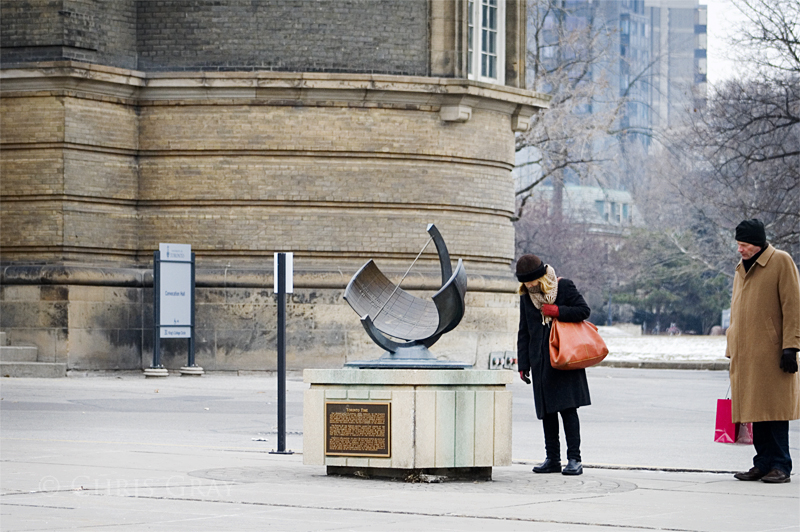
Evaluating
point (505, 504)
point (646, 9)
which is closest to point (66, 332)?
point (505, 504)

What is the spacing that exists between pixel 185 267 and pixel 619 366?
51.2 feet

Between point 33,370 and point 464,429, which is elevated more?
point 464,429

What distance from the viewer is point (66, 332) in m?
23.7

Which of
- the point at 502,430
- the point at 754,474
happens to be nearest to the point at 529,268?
the point at 502,430

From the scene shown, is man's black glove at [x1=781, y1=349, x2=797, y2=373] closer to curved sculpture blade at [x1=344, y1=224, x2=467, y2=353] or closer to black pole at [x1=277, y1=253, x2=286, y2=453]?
curved sculpture blade at [x1=344, y1=224, x2=467, y2=353]

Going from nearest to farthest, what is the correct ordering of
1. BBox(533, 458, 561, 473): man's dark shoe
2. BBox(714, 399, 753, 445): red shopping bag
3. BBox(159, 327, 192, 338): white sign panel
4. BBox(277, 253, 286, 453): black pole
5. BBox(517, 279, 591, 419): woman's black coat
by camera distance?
BBox(714, 399, 753, 445): red shopping bag → BBox(517, 279, 591, 419): woman's black coat → BBox(533, 458, 561, 473): man's dark shoe → BBox(277, 253, 286, 453): black pole → BBox(159, 327, 192, 338): white sign panel

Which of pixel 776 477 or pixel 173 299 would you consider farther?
pixel 173 299

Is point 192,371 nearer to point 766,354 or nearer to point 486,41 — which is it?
point 486,41

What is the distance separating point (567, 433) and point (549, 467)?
0.33m

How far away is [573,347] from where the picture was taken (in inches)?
421

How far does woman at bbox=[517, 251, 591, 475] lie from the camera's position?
10.8 m

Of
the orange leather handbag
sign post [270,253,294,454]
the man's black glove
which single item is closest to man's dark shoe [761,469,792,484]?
the man's black glove

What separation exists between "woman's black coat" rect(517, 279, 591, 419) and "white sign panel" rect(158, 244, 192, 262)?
1362 centimetres

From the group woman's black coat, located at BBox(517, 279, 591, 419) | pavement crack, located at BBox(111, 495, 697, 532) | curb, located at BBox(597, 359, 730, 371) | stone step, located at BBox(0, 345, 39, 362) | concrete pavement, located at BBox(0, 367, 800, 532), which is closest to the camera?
pavement crack, located at BBox(111, 495, 697, 532)
